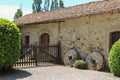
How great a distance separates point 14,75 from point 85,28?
218 inches

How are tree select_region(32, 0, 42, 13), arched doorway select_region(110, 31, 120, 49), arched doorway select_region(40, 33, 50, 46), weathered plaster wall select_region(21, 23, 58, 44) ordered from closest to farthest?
arched doorway select_region(110, 31, 120, 49), weathered plaster wall select_region(21, 23, 58, 44), arched doorway select_region(40, 33, 50, 46), tree select_region(32, 0, 42, 13)

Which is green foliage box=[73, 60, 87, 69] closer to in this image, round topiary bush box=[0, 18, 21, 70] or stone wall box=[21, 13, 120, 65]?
stone wall box=[21, 13, 120, 65]

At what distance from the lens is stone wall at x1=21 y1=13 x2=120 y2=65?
13305mm

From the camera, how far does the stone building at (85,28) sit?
43.4ft

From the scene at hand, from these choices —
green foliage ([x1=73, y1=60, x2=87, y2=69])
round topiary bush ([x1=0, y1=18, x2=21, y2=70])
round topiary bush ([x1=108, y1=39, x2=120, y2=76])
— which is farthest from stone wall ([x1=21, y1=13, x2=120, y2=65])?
round topiary bush ([x1=0, y1=18, x2=21, y2=70])

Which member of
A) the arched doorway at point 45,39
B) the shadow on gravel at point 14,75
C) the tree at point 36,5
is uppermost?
the tree at point 36,5

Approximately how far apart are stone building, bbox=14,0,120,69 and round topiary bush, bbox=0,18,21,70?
4.52 m

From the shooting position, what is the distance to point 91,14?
1367 cm

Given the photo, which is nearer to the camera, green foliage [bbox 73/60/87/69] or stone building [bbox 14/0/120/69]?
stone building [bbox 14/0/120/69]

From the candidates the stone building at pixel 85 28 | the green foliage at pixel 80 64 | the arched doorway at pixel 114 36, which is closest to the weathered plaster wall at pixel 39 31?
the stone building at pixel 85 28

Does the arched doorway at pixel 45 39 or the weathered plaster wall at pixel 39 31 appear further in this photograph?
the arched doorway at pixel 45 39

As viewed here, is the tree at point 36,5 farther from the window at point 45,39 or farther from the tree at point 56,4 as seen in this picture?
the window at point 45,39

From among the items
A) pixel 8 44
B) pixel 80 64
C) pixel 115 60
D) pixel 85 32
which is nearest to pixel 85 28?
pixel 85 32

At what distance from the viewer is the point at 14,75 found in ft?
36.3
